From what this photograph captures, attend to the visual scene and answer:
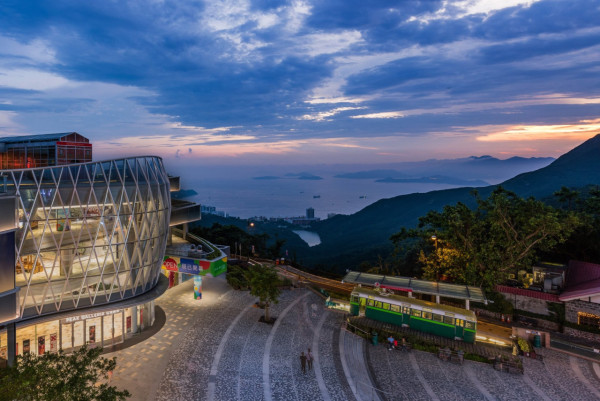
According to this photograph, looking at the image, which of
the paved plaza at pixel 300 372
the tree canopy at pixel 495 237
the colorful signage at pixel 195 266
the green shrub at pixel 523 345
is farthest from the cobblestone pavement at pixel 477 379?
the colorful signage at pixel 195 266

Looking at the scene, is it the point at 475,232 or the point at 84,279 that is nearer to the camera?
the point at 84,279

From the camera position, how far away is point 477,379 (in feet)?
78.0

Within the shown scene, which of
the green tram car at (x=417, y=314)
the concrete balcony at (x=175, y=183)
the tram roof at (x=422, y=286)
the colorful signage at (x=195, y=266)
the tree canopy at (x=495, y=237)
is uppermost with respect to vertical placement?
the concrete balcony at (x=175, y=183)

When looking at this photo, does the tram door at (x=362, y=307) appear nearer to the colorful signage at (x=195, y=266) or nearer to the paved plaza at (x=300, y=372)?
the paved plaza at (x=300, y=372)

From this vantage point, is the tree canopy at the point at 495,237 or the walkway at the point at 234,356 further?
the tree canopy at the point at 495,237

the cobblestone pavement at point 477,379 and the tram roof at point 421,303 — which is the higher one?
the tram roof at point 421,303

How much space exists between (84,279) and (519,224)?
4326 centimetres

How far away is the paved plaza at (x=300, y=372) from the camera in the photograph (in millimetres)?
21594

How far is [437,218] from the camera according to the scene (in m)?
40.2

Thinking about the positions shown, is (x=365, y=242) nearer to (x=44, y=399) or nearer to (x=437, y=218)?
(x=437, y=218)

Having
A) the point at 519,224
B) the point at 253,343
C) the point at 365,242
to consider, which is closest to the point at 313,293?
the point at 253,343

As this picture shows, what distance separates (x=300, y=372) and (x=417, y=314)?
1314cm

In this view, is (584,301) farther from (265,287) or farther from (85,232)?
(85,232)

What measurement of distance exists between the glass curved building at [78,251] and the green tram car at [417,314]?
2052 cm
